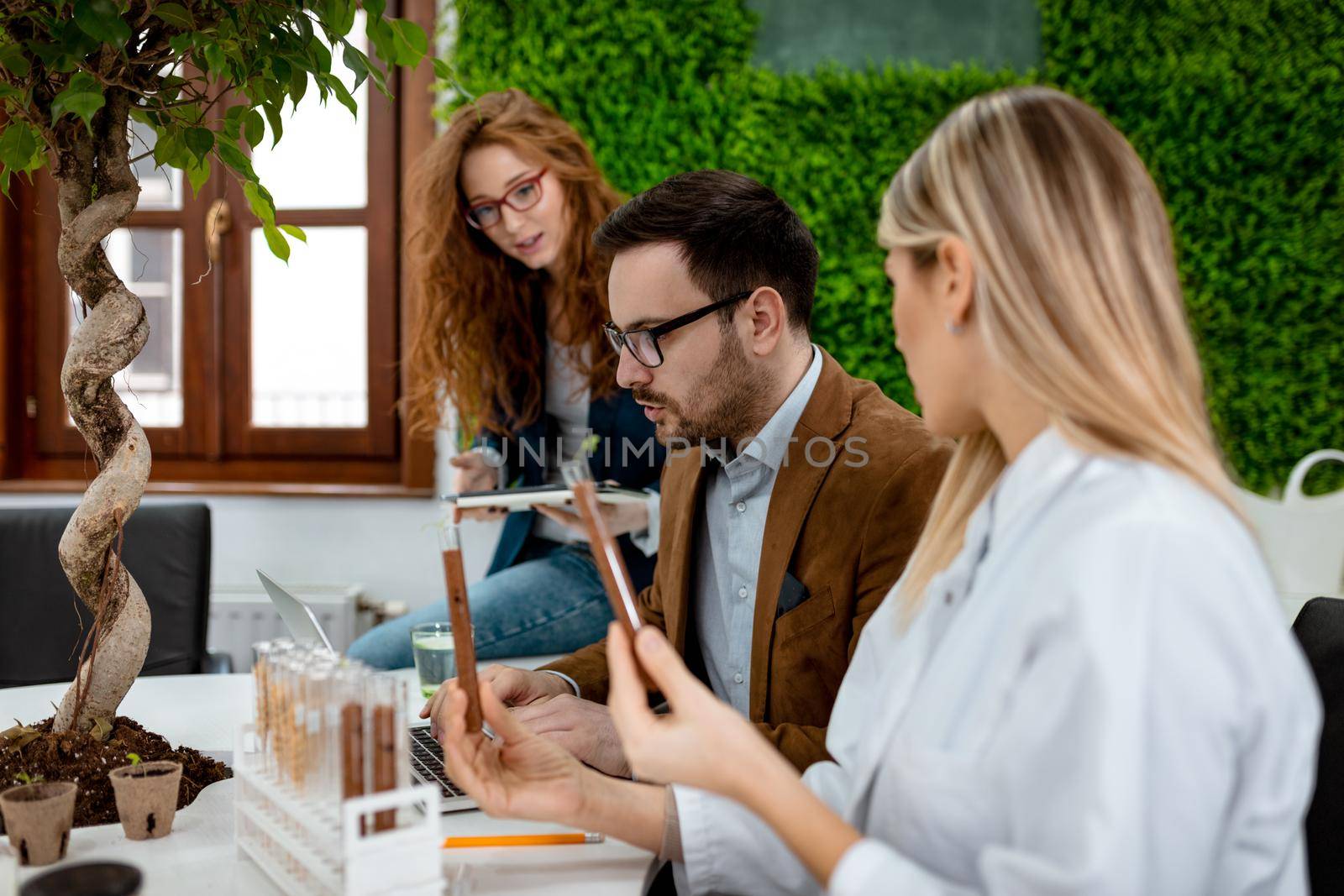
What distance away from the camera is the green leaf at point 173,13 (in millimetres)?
1117

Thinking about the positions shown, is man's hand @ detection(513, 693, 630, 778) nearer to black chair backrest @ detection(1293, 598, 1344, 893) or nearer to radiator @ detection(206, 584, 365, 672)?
black chair backrest @ detection(1293, 598, 1344, 893)

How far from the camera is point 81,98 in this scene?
1.04 metres

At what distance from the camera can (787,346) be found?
1620 millimetres

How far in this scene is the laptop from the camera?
1186 millimetres

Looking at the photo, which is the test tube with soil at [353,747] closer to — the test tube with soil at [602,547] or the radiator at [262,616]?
the test tube with soil at [602,547]

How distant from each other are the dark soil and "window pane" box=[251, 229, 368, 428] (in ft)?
8.21

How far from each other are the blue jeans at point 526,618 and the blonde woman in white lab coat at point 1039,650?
1.46m

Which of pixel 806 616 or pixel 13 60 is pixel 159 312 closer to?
pixel 13 60

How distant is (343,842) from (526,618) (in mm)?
1651

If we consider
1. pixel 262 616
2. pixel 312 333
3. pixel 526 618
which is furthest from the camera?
pixel 312 333

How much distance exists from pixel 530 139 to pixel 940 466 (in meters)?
1.48

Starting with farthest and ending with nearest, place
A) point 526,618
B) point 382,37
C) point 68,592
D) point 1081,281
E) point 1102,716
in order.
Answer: point 526,618 < point 68,592 < point 382,37 < point 1081,281 < point 1102,716

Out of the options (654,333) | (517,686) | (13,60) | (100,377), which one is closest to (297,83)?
(13,60)

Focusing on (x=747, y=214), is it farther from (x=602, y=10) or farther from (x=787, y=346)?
(x=602, y=10)
